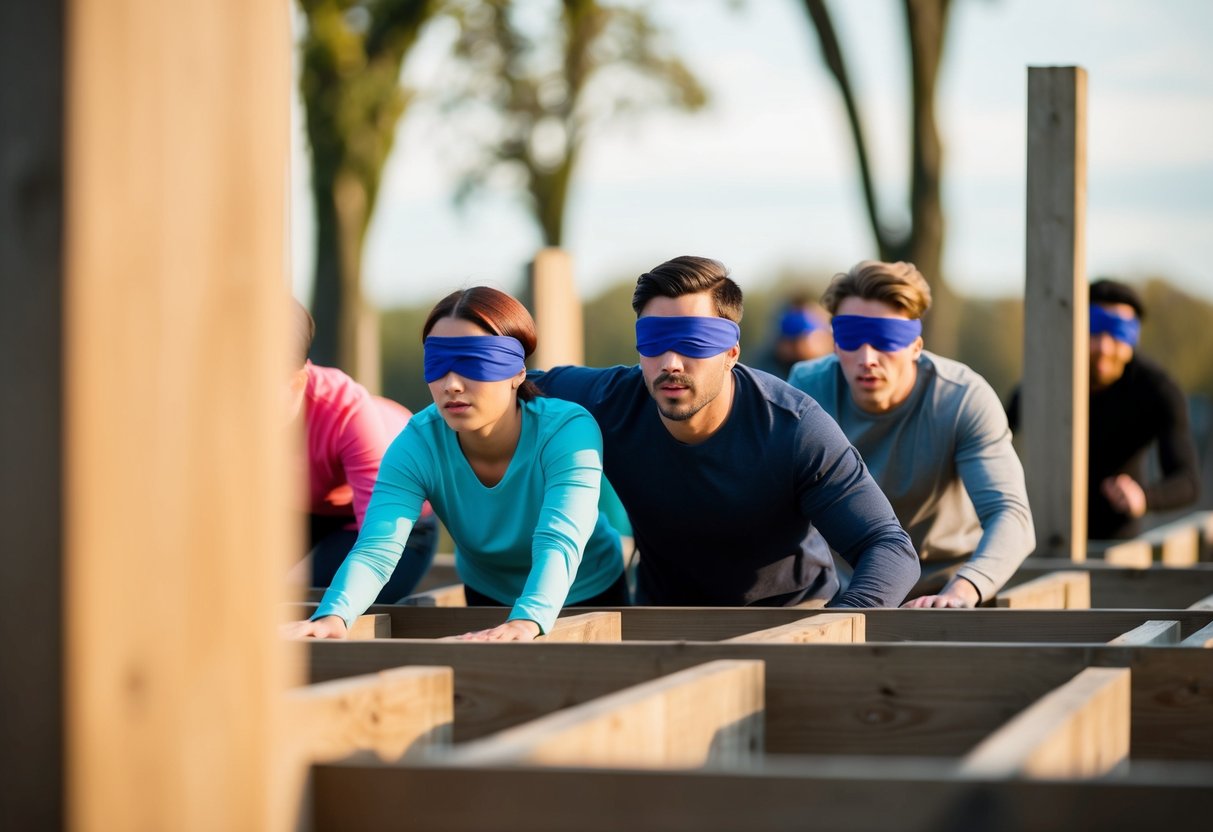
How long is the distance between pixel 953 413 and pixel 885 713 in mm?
2472

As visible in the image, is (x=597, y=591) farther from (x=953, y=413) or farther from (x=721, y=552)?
(x=953, y=413)

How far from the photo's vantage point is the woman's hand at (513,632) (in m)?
3.61

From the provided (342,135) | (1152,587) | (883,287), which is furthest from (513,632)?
(342,135)

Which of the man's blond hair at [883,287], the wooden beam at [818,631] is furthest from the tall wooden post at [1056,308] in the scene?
the wooden beam at [818,631]

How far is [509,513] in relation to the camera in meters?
4.55

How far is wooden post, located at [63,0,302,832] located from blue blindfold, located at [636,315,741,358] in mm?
2654

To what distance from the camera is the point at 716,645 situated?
3.18 meters

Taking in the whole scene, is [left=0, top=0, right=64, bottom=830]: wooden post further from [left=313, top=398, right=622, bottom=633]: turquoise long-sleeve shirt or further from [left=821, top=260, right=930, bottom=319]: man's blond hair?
[left=821, top=260, right=930, bottom=319]: man's blond hair

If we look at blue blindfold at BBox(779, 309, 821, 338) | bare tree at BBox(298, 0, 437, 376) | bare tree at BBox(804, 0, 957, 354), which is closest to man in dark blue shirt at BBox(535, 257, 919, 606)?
blue blindfold at BBox(779, 309, 821, 338)

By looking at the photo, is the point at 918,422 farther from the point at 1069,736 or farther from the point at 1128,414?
the point at 1069,736

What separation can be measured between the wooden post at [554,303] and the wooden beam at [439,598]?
3.01m

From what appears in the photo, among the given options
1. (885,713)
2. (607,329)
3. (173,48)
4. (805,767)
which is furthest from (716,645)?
(607,329)

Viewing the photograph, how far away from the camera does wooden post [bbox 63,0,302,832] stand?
176 cm

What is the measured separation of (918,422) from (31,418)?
406 cm
